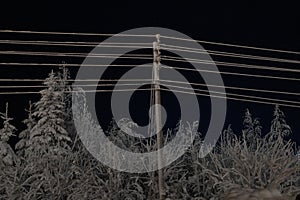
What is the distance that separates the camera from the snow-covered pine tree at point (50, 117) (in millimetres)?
19078

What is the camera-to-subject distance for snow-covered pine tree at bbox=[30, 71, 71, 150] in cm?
1908

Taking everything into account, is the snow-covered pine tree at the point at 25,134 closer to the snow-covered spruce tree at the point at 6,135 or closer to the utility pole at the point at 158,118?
the snow-covered spruce tree at the point at 6,135

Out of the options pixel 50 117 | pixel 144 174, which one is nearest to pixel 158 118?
pixel 144 174

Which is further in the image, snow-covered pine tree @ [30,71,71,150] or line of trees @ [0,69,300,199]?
snow-covered pine tree @ [30,71,71,150]

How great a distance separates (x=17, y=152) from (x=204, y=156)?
664 centimetres

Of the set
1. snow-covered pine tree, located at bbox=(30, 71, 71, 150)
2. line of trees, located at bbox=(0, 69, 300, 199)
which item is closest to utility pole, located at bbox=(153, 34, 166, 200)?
line of trees, located at bbox=(0, 69, 300, 199)

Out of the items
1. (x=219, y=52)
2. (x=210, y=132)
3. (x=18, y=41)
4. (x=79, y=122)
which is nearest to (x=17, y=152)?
(x=79, y=122)

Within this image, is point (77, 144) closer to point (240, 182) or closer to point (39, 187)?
point (39, 187)

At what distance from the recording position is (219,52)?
50.3 ft

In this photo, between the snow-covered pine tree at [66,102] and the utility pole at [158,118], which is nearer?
the utility pole at [158,118]

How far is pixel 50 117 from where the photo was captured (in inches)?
798

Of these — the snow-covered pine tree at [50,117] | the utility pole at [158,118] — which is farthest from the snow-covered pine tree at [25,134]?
the utility pole at [158,118]

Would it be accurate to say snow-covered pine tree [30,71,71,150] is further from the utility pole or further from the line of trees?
the utility pole

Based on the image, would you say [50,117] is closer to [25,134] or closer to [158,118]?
[25,134]
